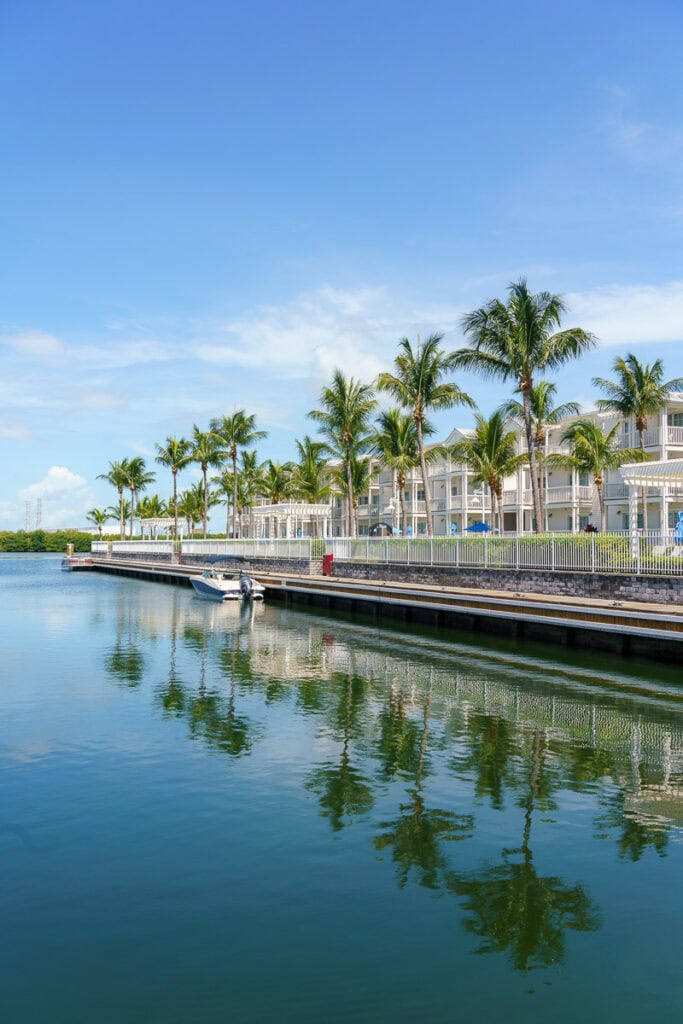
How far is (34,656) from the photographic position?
2408 cm

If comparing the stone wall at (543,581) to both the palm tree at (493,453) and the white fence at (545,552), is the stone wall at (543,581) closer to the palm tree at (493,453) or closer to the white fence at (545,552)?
the white fence at (545,552)

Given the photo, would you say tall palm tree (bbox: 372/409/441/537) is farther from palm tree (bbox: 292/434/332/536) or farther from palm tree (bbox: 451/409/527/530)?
palm tree (bbox: 292/434/332/536)

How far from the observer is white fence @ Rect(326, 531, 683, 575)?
24906mm

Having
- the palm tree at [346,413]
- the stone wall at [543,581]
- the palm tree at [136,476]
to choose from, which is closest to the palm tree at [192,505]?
the palm tree at [136,476]

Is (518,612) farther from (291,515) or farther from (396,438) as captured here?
(291,515)

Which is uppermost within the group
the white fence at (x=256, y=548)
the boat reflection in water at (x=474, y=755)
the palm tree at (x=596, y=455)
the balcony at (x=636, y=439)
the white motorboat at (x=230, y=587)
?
the balcony at (x=636, y=439)

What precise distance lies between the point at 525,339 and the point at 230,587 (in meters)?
19.6

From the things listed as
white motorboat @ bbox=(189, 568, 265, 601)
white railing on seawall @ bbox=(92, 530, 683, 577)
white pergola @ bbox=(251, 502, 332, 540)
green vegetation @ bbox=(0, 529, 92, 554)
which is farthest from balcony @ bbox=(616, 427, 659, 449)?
green vegetation @ bbox=(0, 529, 92, 554)

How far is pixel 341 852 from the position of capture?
913 cm

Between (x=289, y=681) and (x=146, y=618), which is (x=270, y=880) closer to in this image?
(x=289, y=681)

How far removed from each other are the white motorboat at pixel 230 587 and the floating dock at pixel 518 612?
5.17 ft

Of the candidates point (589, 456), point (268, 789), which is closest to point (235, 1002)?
point (268, 789)

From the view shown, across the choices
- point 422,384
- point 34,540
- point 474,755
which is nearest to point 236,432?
point 422,384

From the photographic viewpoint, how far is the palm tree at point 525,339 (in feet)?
127
